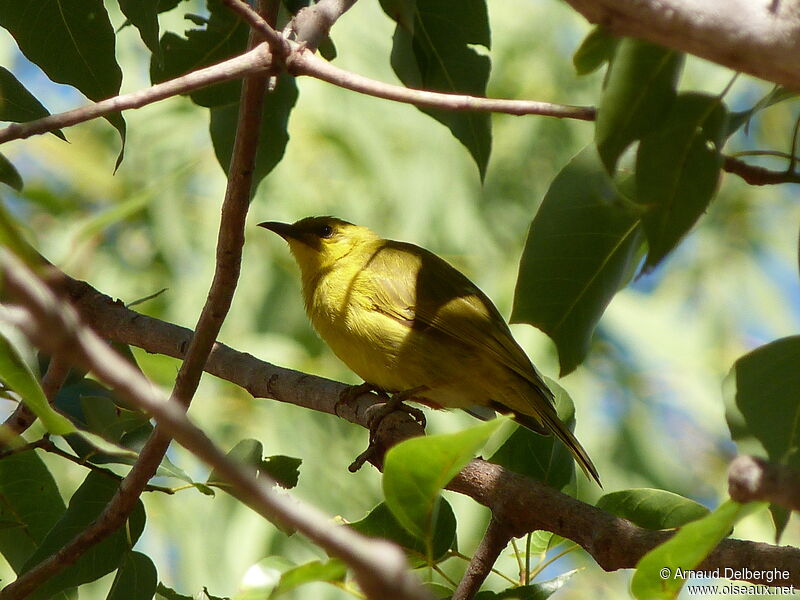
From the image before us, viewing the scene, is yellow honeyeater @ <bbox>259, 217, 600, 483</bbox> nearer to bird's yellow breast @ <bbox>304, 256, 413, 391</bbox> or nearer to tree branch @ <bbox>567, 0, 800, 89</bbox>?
bird's yellow breast @ <bbox>304, 256, 413, 391</bbox>

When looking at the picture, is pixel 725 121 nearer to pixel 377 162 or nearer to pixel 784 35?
pixel 784 35

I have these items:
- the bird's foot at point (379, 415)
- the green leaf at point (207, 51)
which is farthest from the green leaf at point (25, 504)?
the green leaf at point (207, 51)

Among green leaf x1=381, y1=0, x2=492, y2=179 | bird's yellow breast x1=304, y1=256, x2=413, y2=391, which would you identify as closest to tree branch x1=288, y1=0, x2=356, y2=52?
green leaf x1=381, y1=0, x2=492, y2=179

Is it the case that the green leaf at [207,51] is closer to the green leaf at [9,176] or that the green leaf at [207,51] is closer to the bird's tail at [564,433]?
the green leaf at [9,176]

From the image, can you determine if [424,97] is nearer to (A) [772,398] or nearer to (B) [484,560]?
(A) [772,398]

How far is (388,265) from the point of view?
4.88 metres

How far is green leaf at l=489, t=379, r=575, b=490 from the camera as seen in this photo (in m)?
2.83

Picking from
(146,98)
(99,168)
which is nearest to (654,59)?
(146,98)

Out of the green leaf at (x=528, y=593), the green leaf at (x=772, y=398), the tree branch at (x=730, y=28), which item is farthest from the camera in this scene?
the green leaf at (x=528, y=593)

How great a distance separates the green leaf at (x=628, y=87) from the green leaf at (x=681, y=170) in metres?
0.11

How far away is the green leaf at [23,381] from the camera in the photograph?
6.15 feet

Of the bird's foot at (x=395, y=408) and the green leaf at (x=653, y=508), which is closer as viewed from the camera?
the green leaf at (x=653, y=508)

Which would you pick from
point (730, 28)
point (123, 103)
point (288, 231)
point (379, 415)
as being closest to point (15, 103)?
point (123, 103)

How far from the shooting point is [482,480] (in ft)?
8.71
